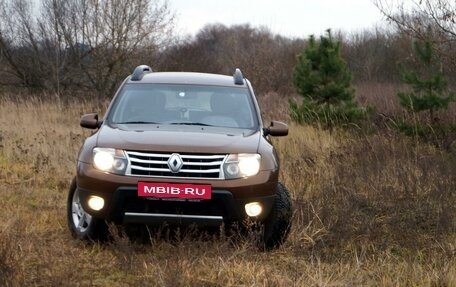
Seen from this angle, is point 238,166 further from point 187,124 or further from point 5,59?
point 5,59

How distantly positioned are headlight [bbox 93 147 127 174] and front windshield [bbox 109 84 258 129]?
2.74 feet

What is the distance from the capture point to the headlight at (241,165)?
468 centimetres

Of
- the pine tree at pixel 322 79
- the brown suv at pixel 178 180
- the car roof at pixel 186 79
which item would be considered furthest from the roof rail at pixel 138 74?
the pine tree at pixel 322 79

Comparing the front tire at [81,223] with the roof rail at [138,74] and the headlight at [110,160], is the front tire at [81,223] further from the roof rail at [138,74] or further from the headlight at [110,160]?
the roof rail at [138,74]

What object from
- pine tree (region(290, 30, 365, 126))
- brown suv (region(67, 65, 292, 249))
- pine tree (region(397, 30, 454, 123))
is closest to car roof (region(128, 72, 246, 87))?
brown suv (region(67, 65, 292, 249))

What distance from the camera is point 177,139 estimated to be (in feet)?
15.7

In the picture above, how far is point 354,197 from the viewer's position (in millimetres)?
6602

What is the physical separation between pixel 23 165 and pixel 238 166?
5.13m

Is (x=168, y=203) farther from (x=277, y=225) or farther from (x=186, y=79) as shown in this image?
(x=186, y=79)

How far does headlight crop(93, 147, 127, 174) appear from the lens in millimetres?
4660

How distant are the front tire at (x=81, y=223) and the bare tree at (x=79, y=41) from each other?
651 inches

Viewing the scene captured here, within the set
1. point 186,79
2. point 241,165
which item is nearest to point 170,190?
point 241,165

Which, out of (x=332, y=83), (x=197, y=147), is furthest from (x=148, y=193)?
(x=332, y=83)

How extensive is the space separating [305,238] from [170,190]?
58.8 inches
